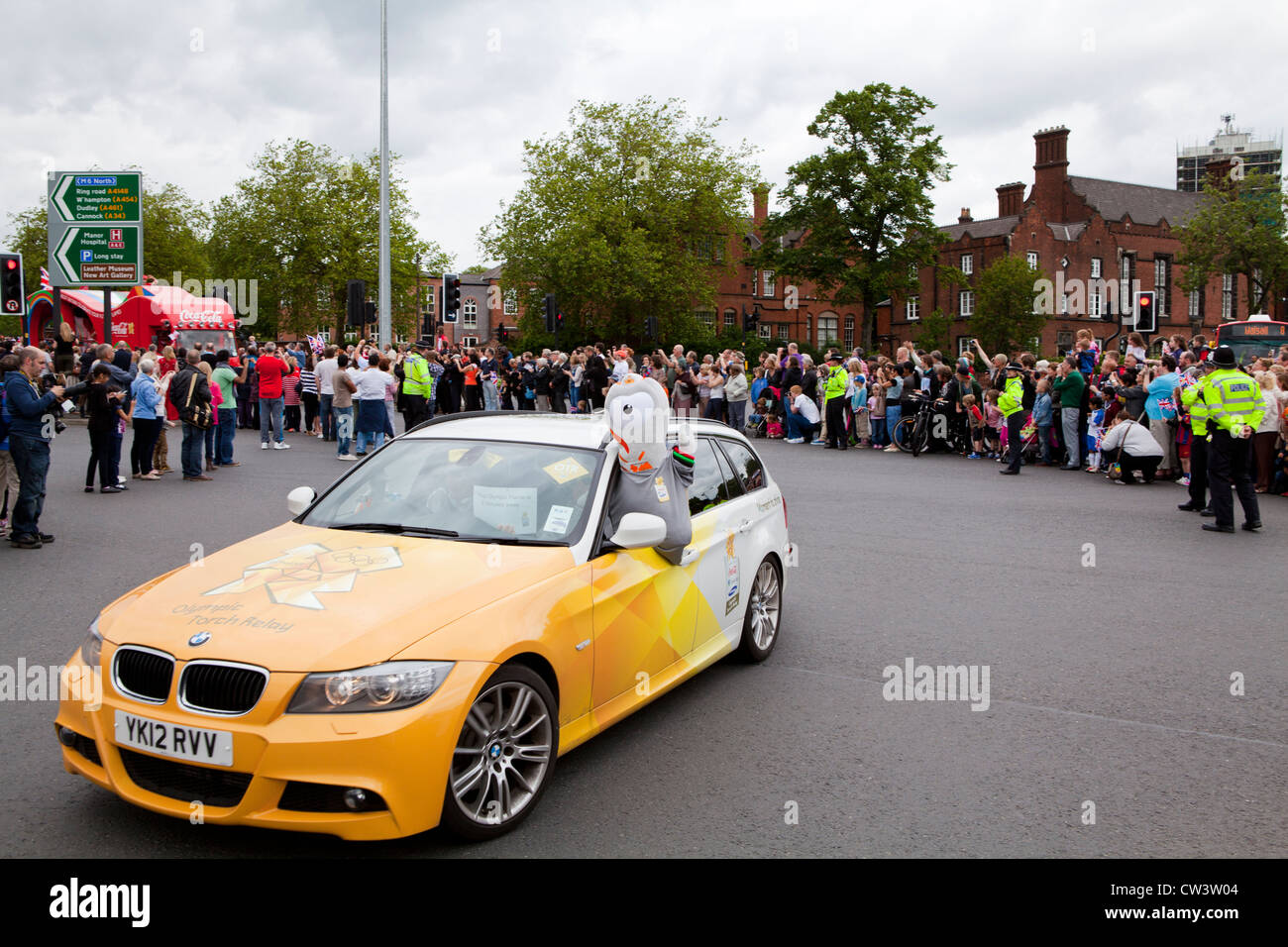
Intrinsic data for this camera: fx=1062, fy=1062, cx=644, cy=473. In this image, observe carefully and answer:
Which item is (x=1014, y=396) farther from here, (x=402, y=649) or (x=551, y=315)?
(x=551, y=315)

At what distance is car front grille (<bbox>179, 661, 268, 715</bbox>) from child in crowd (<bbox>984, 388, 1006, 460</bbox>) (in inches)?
712

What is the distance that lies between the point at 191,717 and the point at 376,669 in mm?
657

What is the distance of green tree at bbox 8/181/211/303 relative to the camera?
2943 inches

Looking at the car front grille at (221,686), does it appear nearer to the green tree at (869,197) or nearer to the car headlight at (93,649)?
the car headlight at (93,649)

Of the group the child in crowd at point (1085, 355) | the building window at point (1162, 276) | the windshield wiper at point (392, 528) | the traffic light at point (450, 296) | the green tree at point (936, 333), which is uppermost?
the building window at point (1162, 276)

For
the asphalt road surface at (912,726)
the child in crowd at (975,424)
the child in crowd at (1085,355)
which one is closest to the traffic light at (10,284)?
the asphalt road surface at (912,726)

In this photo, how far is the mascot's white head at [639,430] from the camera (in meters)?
5.26

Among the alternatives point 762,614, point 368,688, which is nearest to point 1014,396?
point 762,614

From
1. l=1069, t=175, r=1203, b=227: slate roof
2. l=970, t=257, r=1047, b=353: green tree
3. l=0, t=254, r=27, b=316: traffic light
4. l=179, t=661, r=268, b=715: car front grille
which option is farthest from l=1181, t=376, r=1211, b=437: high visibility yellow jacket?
l=1069, t=175, r=1203, b=227: slate roof

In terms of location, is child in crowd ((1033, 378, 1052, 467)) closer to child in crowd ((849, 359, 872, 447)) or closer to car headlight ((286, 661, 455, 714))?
child in crowd ((849, 359, 872, 447))

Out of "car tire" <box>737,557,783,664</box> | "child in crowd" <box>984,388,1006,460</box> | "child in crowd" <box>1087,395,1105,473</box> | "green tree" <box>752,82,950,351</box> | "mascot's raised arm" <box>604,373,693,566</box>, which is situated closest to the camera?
"mascot's raised arm" <box>604,373,693,566</box>

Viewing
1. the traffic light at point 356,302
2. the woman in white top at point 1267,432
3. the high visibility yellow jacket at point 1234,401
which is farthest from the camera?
the traffic light at point 356,302

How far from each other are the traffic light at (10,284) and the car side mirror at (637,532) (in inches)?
1018
